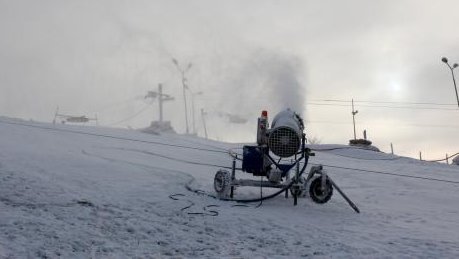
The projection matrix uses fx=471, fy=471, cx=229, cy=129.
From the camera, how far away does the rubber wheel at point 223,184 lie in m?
10.6

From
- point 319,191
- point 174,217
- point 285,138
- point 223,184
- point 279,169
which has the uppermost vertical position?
point 285,138

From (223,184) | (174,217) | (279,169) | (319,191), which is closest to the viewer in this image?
(174,217)

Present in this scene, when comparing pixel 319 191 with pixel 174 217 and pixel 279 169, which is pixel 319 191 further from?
pixel 174 217

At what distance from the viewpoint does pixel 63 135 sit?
19.5 m

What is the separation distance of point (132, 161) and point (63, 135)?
19.8 feet

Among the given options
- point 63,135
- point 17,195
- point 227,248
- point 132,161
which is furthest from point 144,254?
point 63,135

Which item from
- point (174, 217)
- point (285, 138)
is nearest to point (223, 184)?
point (285, 138)

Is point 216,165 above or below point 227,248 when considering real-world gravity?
above

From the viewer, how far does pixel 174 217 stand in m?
8.11

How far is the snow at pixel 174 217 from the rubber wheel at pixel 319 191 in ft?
0.68

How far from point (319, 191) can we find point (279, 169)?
1.07 metres

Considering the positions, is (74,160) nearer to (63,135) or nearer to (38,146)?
(38,146)

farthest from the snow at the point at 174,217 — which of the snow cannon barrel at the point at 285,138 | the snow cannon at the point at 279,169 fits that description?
the snow cannon barrel at the point at 285,138

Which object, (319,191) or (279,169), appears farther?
(279,169)
